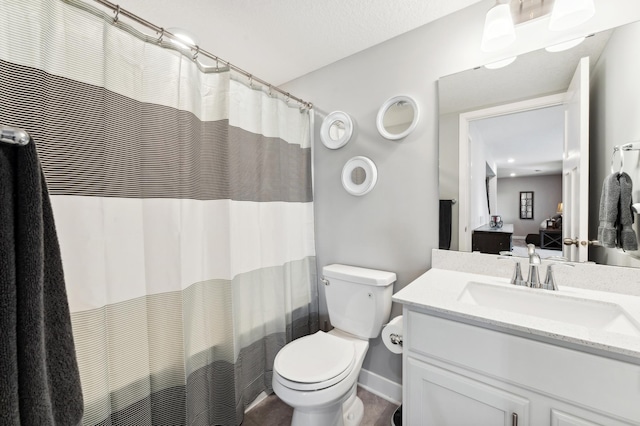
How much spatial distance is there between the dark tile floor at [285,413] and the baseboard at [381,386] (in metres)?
0.03

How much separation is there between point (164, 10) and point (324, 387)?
2.02m

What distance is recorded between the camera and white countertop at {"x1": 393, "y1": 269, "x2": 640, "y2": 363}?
2.45ft

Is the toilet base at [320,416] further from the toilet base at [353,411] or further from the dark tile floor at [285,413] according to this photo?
→ the dark tile floor at [285,413]

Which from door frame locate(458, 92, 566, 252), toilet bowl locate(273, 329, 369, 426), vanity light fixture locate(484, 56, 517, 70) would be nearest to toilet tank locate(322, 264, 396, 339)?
toilet bowl locate(273, 329, 369, 426)

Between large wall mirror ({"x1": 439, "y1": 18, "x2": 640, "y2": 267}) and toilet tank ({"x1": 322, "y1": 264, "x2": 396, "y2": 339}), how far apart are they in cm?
49

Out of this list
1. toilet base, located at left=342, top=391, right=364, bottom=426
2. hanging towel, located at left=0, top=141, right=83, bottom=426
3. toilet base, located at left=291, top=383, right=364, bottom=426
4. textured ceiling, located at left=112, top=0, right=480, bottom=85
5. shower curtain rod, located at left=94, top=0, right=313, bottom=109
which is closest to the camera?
hanging towel, located at left=0, top=141, right=83, bottom=426

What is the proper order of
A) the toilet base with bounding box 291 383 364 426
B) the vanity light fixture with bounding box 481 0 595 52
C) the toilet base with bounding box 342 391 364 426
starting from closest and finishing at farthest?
the vanity light fixture with bounding box 481 0 595 52
the toilet base with bounding box 291 383 364 426
the toilet base with bounding box 342 391 364 426

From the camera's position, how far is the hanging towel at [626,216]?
1.08 m

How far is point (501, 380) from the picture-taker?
89cm

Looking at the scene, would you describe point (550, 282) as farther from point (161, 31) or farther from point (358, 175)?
point (161, 31)

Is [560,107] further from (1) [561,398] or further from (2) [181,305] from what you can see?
(2) [181,305]

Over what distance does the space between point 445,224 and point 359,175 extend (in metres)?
0.63

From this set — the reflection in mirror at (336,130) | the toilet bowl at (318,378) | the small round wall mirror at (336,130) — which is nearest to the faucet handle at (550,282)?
the toilet bowl at (318,378)

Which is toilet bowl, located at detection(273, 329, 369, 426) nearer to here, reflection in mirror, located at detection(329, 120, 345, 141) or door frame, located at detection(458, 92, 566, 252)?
door frame, located at detection(458, 92, 566, 252)
